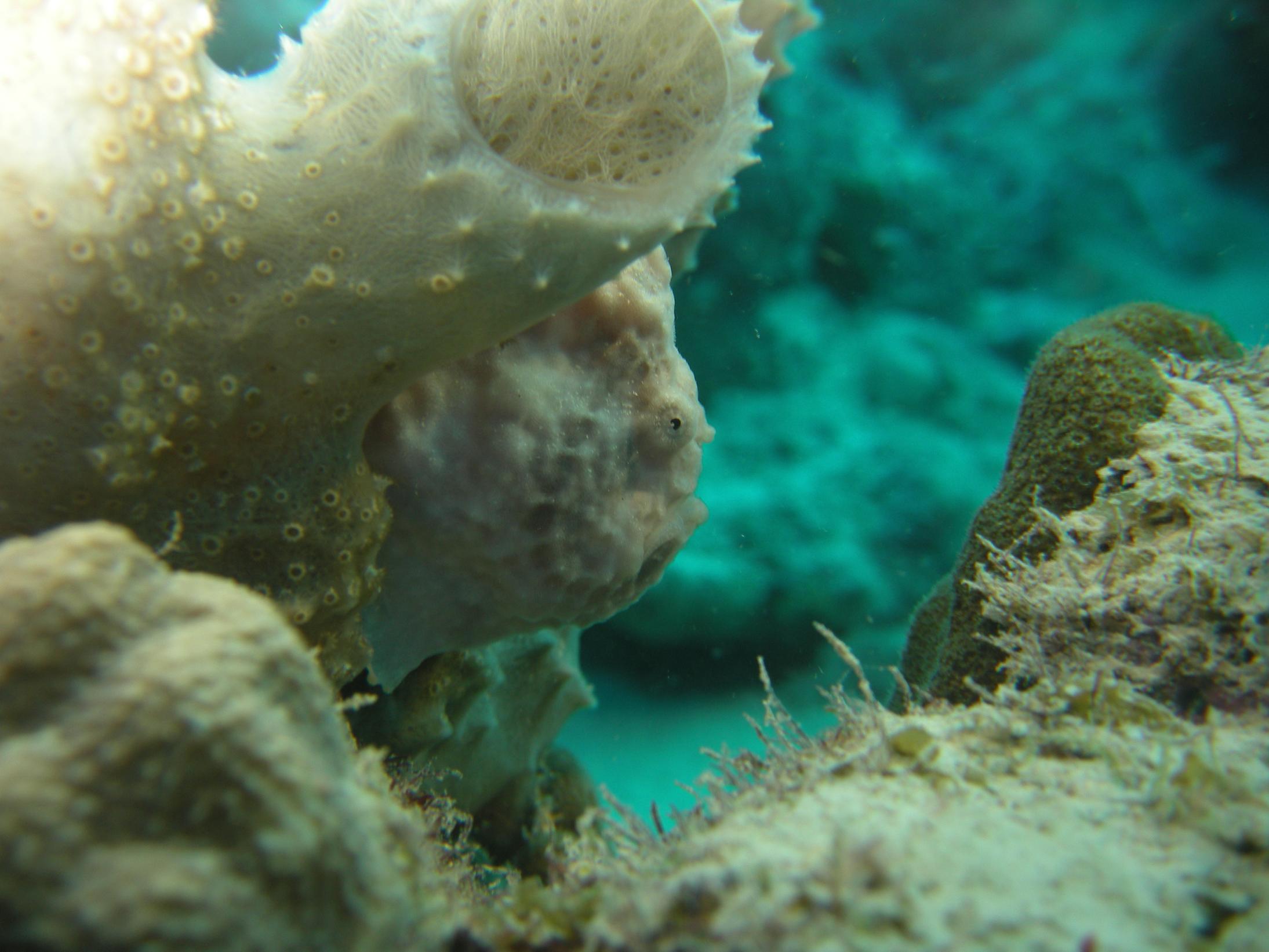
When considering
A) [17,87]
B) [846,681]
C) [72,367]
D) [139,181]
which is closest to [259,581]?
[72,367]

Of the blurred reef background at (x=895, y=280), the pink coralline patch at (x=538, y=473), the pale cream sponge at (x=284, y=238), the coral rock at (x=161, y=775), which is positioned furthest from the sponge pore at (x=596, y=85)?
the blurred reef background at (x=895, y=280)

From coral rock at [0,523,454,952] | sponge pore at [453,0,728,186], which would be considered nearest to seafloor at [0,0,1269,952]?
coral rock at [0,523,454,952]

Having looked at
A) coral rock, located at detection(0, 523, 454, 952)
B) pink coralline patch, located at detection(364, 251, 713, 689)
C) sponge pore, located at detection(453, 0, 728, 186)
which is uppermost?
sponge pore, located at detection(453, 0, 728, 186)

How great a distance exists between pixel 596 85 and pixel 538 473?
3.89 feet

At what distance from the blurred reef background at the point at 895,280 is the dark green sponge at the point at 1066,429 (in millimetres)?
957

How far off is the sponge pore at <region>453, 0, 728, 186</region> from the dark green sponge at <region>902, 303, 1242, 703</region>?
1.93 metres

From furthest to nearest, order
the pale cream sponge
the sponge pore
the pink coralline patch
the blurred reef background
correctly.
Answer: the blurred reef background < the pink coralline patch < the sponge pore < the pale cream sponge

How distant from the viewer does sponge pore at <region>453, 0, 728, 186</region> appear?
1.86 meters

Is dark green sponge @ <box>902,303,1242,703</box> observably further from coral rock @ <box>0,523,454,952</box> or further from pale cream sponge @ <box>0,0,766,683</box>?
coral rock @ <box>0,523,454,952</box>

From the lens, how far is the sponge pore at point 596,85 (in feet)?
6.12

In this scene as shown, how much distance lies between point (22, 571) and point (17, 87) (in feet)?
3.63

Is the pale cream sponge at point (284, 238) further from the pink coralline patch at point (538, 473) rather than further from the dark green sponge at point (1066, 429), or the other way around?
the dark green sponge at point (1066, 429)

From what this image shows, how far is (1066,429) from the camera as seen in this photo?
271 cm

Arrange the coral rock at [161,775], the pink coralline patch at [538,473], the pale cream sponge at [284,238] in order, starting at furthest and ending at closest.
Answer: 1. the pink coralline patch at [538,473]
2. the pale cream sponge at [284,238]
3. the coral rock at [161,775]
